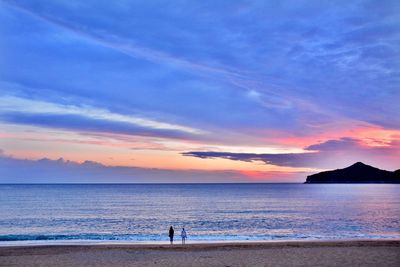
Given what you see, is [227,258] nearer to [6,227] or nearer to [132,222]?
[132,222]

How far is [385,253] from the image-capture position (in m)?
25.5

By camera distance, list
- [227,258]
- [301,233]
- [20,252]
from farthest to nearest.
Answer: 1. [301,233]
2. [20,252]
3. [227,258]

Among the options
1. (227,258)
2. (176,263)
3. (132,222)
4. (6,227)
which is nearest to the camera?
(176,263)

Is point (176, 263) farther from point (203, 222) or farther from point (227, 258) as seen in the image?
point (203, 222)

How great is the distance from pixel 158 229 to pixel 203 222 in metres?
9.73

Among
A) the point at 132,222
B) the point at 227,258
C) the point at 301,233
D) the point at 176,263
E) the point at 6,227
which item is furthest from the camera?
the point at 132,222

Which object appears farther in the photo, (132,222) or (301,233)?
(132,222)

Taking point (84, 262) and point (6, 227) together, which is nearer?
point (84, 262)

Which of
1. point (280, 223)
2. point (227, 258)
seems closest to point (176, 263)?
point (227, 258)

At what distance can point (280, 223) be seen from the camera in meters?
56.0

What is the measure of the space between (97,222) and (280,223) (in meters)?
24.8

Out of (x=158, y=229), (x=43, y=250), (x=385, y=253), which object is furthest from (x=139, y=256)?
(x=158, y=229)

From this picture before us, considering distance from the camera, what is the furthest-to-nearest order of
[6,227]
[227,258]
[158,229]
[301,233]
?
[6,227], [158,229], [301,233], [227,258]

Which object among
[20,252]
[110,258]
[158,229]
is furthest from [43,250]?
[158,229]
